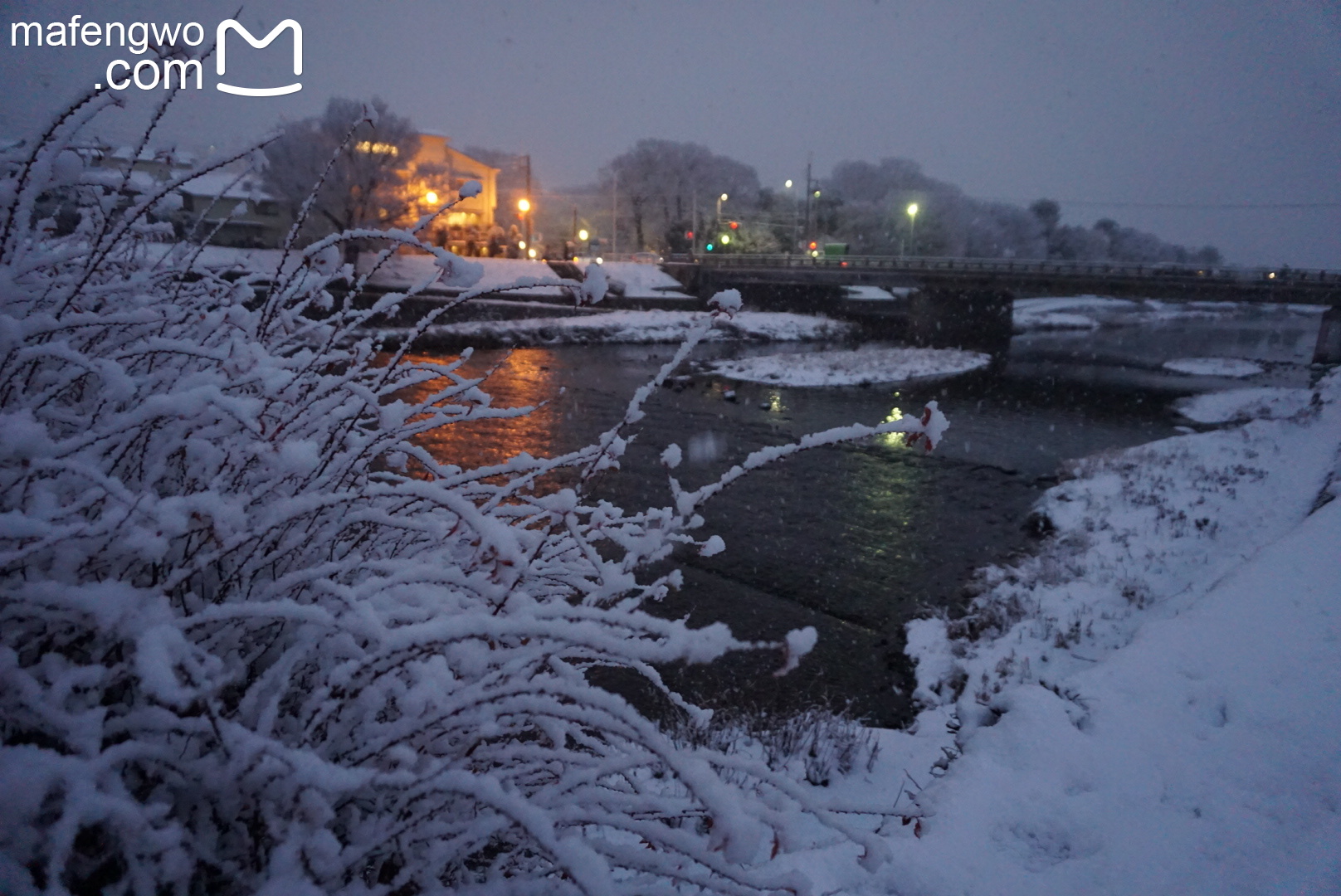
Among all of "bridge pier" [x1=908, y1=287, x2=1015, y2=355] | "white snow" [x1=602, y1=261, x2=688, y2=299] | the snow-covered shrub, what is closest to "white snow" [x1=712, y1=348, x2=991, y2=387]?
"bridge pier" [x1=908, y1=287, x2=1015, y2=355]

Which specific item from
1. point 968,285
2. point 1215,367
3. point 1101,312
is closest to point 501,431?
point 968,285

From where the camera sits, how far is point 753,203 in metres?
94.6

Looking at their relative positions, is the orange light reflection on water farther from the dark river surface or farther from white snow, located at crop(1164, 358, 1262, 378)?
white snow, located at crop(1164, 358, 1262, 378)

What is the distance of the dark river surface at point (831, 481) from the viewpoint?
311 inches

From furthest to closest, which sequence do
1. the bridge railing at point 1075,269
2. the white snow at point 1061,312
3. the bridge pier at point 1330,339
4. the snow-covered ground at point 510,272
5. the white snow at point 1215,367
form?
the white snow at point 1061,312, the snow-covered ground at point 510,272, the bridge railing at point 1075,269, the bridge pier at point 1330,339, the white snow at point 1215,367

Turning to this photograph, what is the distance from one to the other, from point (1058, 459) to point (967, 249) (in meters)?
86.5

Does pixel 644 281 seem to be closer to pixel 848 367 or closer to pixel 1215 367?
pixel 848 367

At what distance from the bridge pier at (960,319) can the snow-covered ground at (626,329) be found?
16.5 ft

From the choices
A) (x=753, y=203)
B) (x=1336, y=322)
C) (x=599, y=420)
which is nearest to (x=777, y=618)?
(x=599, y=420)

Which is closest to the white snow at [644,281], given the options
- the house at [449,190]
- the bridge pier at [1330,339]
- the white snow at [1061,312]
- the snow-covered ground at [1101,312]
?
the house at [449,190]

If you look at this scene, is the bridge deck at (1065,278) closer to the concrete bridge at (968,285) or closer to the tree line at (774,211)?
the concrete bridge at (968,285)

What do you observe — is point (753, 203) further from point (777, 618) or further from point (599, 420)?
point (777, 618)

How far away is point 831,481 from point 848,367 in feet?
53.3

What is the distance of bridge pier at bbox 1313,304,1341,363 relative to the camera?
1420 inches
